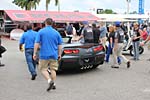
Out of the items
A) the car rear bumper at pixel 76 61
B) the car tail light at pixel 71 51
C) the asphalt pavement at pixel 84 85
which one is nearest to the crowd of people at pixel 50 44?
the asphalt pavement at pixel 84 85

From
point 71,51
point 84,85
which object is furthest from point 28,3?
point 84,85

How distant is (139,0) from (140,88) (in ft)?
150

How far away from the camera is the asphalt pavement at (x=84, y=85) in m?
7.03

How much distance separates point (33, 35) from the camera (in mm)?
9398

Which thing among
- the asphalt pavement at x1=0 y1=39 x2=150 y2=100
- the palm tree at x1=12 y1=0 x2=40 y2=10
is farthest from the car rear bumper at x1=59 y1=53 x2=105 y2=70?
the palm tree at x1=12 y1=0 x2=40 y2=10

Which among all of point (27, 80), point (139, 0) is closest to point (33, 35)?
point (27, 80)

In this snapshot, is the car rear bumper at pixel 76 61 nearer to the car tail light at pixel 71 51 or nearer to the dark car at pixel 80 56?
the dark car at pixel 80 56

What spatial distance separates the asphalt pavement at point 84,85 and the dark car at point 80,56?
0.96 feet

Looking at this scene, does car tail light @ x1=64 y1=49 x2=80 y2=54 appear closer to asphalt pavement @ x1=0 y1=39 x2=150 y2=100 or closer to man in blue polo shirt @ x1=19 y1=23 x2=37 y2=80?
asphalt pavement @ x1=0 y1=39 x2=150 y2=100

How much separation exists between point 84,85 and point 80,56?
5.56 ft

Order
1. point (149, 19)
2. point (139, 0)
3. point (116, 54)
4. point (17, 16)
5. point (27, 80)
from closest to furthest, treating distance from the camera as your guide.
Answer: point (27, 80)
point (116, 54)
point (17, 16)
point (149, 19)
point (139, 0)

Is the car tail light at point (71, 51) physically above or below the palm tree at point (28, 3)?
below

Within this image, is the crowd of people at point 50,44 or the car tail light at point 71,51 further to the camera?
the car tail light at point 71,51

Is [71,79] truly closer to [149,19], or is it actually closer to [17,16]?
[17,16]
